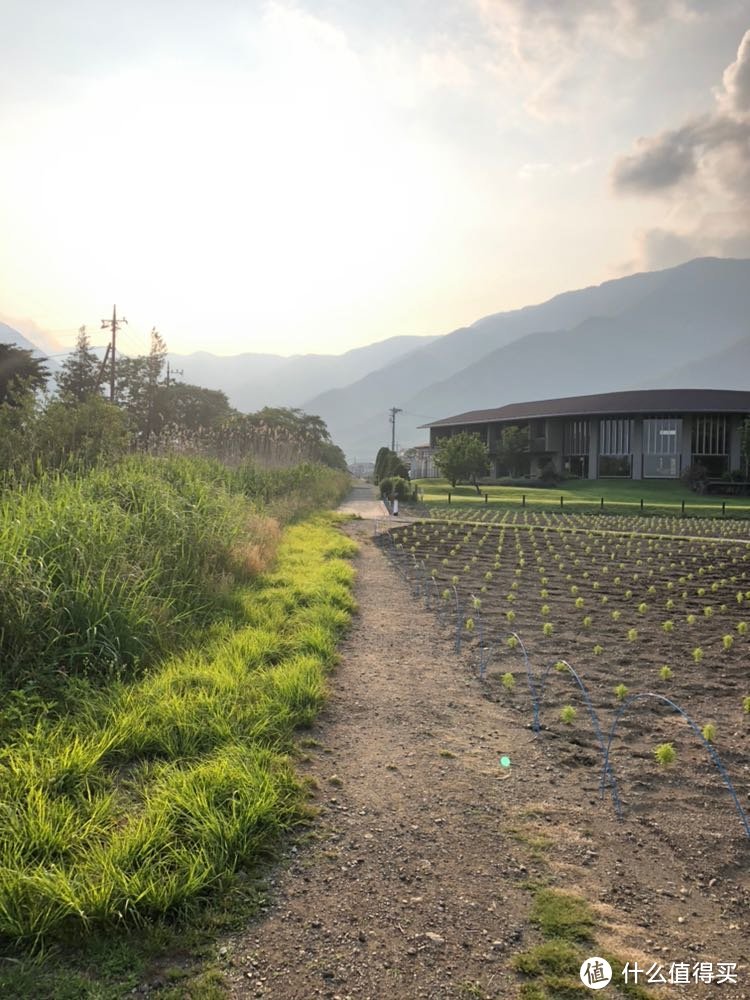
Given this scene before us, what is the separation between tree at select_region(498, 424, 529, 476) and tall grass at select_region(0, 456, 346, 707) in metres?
44.9

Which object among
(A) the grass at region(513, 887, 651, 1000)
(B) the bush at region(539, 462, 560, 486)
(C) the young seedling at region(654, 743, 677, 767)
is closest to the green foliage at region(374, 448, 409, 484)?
(B) the bush at region(539, 462, 560, 486)

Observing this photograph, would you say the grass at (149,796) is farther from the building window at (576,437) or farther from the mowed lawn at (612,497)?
the building window at (576,437)

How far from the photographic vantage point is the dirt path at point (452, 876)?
2318 mm

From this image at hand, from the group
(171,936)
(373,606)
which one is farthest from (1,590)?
(373,606)

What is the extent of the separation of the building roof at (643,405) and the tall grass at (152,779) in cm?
4585

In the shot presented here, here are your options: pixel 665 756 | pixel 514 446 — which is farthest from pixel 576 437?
pixel 665 756

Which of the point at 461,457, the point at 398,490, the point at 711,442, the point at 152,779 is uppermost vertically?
the point at 711,442

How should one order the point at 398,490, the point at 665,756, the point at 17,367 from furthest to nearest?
the point at 17,367, the point at 398,490, the point at 665,756

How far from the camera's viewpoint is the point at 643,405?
47094 millimetres

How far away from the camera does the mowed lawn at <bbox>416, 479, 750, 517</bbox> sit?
A: 28.0m

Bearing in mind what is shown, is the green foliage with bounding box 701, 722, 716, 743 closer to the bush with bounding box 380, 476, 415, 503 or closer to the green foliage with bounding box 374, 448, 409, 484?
the bush with bounding box 380, 476, 415, 503

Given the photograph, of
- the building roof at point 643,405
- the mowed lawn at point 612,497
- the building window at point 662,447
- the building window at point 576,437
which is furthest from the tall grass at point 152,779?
the building window at point 576,437

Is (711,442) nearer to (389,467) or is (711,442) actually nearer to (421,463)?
(389,467)

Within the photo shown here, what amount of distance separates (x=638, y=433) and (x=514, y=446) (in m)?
9.59
